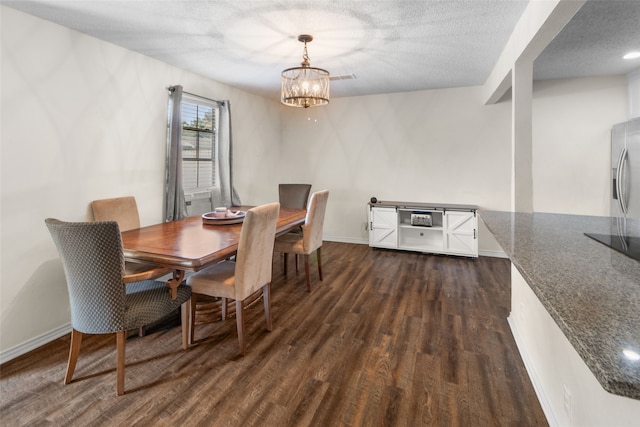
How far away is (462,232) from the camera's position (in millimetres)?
4250

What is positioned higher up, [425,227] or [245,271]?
[425,227]

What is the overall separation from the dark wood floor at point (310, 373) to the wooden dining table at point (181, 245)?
1.89 feet

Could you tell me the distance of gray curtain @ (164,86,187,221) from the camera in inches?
131

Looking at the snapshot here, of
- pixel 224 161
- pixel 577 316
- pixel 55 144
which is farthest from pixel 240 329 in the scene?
pixel 224 161

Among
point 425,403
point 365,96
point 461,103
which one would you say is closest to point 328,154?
point 365,96

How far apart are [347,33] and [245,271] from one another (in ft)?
6.85

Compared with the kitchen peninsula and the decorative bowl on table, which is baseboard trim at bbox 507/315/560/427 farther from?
the decorative bowl on table

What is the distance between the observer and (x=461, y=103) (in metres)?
4.45

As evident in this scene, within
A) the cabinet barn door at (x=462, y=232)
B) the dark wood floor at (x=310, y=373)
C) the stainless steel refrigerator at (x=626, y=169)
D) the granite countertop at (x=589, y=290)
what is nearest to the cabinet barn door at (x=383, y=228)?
the cabinet barn door at (x=462, y=232)

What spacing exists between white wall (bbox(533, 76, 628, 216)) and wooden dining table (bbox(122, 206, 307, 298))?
346 cm

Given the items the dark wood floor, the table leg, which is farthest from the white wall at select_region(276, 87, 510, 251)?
the table leg

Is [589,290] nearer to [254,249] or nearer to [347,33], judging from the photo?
[254,249]

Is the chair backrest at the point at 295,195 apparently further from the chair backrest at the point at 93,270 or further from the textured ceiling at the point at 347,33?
the chair backrest at the point at 93,270

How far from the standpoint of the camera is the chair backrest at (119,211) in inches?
104
